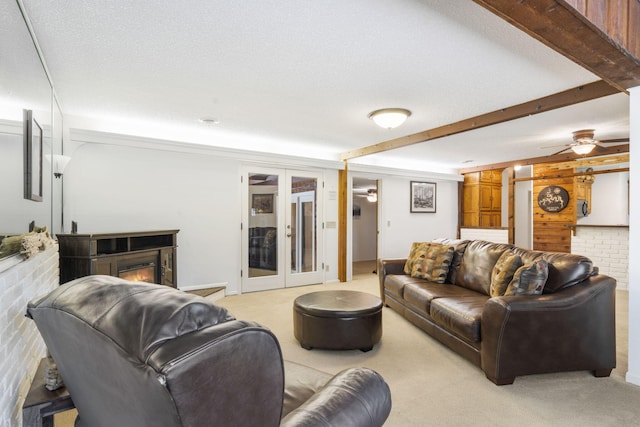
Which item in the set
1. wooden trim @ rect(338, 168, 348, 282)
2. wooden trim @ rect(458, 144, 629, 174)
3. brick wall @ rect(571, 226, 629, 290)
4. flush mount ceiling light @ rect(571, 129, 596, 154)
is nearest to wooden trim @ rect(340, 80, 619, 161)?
wooden trim @ rect(338, 168, 348, 282)

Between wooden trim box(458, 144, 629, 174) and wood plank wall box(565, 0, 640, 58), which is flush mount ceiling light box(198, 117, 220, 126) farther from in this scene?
wooden trim box(458, 144, 629, 174)

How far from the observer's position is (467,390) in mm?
2262

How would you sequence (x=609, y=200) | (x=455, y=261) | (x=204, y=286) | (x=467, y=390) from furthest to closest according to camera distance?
(x=609, y=200) < (x=204, y=286) < (x=455, y=261) < (x=467, y=390)

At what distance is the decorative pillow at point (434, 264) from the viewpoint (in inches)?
145

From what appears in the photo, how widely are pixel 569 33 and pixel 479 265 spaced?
2.30m

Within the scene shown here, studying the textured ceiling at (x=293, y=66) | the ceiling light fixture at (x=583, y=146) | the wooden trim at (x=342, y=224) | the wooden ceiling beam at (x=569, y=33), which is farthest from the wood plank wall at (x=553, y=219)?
the wooden ceiling beam at (x=569, y=33)

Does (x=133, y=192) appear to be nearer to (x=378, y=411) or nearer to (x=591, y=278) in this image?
(x=378, y=411)

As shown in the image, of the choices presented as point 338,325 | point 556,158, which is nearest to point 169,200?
point 338,325

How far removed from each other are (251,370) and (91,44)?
2424 mm

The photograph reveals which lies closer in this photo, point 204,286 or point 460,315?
point 460,315

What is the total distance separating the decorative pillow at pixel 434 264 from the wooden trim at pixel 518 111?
4.60ft

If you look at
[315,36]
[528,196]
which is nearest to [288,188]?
[315,36]

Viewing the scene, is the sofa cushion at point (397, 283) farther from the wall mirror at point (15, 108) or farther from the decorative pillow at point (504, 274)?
the wall mirror at point (15, 108)

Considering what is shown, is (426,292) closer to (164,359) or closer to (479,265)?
(479,265)
